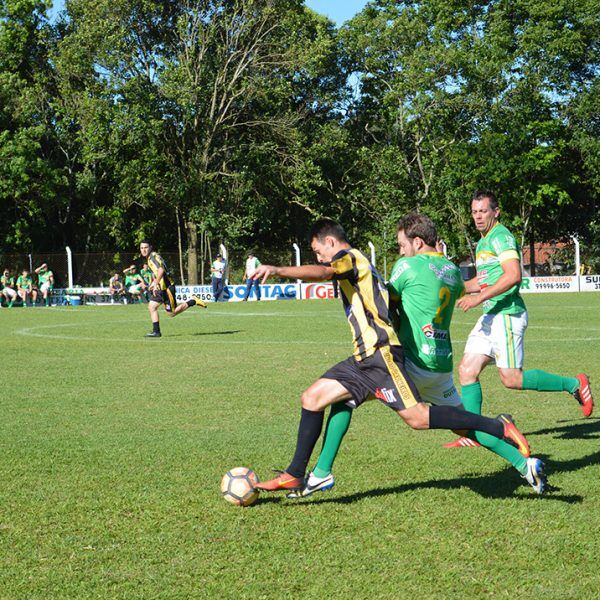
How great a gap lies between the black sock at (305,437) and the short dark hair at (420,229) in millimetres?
1282

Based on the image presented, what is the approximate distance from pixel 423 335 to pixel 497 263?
7.05ft

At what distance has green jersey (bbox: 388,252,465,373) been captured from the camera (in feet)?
19.0

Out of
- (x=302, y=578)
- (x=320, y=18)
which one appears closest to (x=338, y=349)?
(x=302, y=578)

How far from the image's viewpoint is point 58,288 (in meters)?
38.4

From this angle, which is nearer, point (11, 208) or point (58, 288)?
point (58, 288)

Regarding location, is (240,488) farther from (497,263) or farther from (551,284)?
(551,284)

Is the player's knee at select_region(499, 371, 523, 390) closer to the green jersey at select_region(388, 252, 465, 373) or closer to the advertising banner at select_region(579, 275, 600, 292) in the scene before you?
the green jersey at select_region(388, 252, 465, 373)

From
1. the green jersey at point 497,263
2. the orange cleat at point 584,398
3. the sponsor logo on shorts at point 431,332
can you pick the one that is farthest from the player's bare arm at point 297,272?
the orange cleat at point 584,398

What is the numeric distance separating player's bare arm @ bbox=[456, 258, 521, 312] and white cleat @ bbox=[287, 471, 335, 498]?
192 centimetres

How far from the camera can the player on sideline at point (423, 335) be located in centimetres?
570

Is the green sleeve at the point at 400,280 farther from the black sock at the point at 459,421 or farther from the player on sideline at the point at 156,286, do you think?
the player on sideline at the point at 156,286

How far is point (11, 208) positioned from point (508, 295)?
126 feet

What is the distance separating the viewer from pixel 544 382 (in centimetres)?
780

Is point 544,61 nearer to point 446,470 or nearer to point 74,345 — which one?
point 74,345
